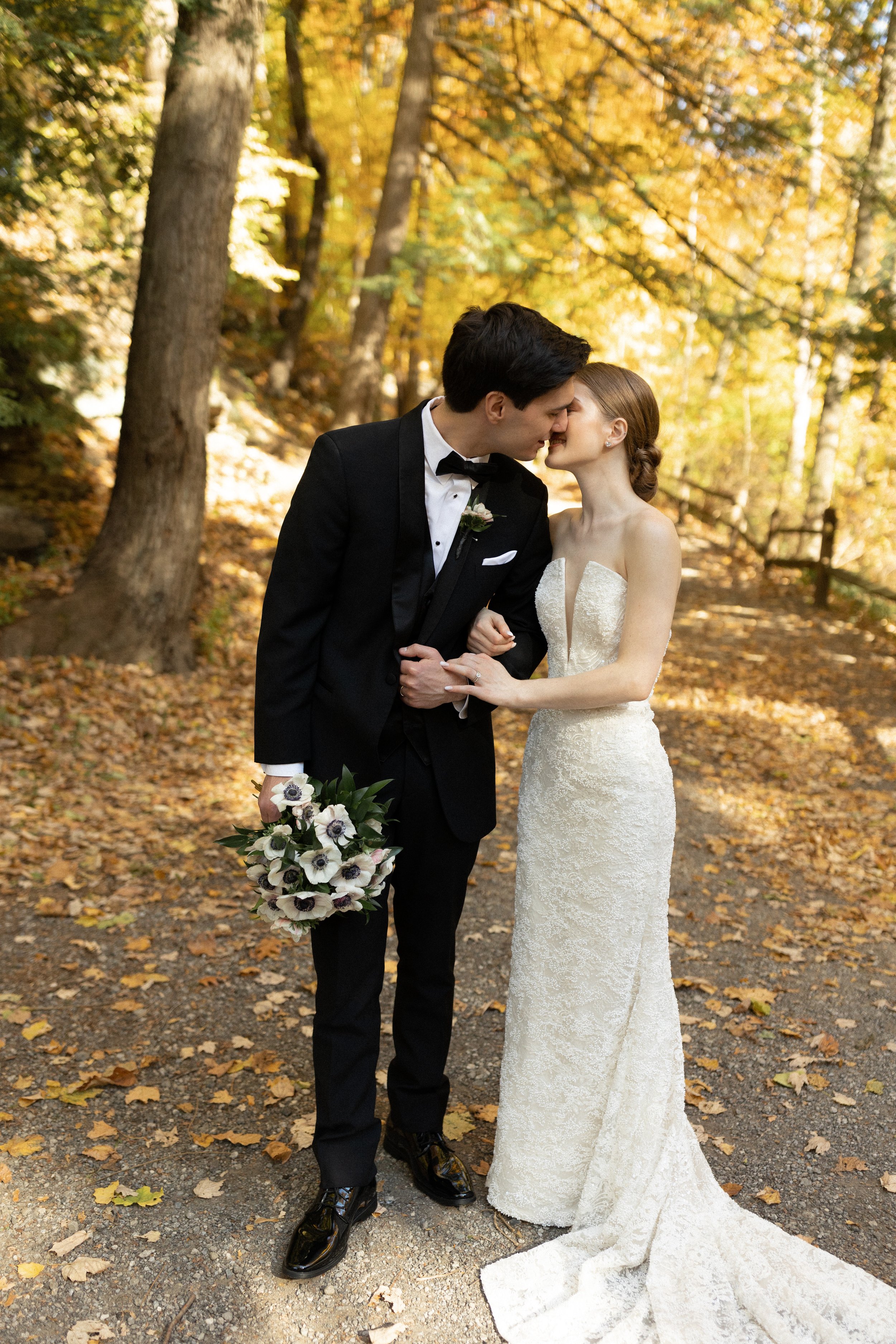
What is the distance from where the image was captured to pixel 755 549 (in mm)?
18469

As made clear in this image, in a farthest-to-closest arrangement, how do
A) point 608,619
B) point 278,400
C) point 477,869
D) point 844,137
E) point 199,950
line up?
point 844,137 → point 278,400 → point 477,869 → point 199,950 → point 608,619

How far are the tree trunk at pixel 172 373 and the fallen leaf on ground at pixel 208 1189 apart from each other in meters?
5.35

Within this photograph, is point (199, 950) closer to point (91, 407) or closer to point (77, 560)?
point (77, 560)

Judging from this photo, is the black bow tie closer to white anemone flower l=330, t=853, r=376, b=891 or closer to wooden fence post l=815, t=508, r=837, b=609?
white anemone flower l=330, t=853, r=376, b=891

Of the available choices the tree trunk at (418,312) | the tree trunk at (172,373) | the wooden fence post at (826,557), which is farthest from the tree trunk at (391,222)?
the wooden fence post at (826,557)

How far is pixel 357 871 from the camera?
8.67 feet

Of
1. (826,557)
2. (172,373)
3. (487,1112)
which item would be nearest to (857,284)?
(826,557)

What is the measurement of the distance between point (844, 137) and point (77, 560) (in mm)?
19374

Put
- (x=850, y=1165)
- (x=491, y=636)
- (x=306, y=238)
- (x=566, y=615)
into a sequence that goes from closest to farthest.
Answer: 1. (x=491, y=636)
2. (x=566, y=615)
3. (x=850, y=1165)
4. (x=306, y=238)

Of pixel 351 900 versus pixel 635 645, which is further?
pixel 635 645

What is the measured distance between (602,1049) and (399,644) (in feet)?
4.36

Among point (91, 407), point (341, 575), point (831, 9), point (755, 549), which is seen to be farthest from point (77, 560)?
point (755, 549)

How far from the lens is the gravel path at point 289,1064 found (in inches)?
108

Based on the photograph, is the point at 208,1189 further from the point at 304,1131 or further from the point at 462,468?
the point at 462,468
